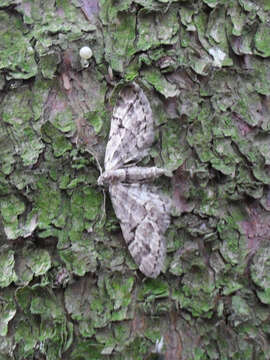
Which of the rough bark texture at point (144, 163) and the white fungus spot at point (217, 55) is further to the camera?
the white fungus spot at point (217, 55)

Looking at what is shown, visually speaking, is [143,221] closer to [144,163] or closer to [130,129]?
[144,163]

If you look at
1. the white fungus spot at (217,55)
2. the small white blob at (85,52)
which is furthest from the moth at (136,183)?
the white fungus spot at (217,55)

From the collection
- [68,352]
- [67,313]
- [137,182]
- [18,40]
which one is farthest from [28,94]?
[68,352]

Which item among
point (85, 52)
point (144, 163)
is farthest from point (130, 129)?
point (85, 52)

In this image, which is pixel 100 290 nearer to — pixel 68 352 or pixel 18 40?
pixel 68 352

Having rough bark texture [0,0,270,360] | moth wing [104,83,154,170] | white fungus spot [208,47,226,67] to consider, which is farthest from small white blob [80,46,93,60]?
white fungus spot [208,47,226,67]

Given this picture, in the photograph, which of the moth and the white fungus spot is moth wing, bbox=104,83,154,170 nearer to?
the moth

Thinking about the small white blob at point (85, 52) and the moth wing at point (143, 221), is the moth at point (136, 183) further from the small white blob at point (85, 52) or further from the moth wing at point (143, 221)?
the small white blob at point (85, 52)
